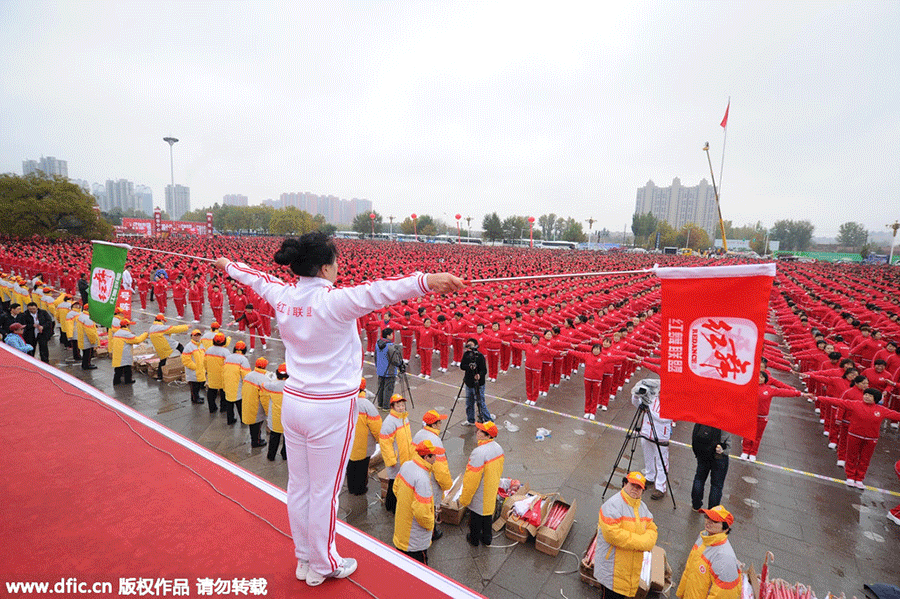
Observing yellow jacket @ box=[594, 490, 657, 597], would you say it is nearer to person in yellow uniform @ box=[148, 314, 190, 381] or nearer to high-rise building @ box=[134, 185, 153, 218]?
person in yellow uniform @ box=[148, 314, 190, 381]

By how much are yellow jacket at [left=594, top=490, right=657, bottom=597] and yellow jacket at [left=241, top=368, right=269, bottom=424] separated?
508cm

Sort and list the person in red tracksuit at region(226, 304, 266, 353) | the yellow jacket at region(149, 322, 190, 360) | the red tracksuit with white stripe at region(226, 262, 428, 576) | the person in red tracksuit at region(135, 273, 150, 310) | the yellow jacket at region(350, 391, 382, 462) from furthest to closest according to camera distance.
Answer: the person in red tracksuit at region(135, 273, 150, 310), the person in red tracksuit at region(226, 304, 266, 353), the yellow jacket at region(149, 322, 190, 360), the yellow jacket at region(350, 391, 382, 462), the red tracksuit with white stripe at region(226, 262, 428, 576)

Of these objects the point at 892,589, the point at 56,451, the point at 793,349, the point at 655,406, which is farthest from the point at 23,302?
the point at 793,349

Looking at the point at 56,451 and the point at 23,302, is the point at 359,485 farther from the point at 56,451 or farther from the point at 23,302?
the point at 23,302

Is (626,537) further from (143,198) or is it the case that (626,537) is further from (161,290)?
(143,198)

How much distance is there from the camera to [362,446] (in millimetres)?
5176

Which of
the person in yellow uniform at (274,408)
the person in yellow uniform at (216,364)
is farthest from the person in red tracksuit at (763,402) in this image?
the person in yellow uniform at (216,364)

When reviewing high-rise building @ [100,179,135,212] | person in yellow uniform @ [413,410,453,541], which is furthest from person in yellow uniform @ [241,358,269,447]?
high-rise building @ [100,179,135,212]

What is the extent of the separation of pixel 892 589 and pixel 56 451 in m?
7.68

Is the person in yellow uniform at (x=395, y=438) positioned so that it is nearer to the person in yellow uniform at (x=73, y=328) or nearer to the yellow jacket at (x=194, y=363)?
the yellow jacket at (x=194, y=363)

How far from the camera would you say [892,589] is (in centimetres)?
367

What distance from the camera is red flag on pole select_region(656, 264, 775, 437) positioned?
2344 millimetres

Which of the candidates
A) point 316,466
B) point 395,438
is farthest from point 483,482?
point 316,466

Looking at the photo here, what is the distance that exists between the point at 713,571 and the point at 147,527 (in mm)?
4230
